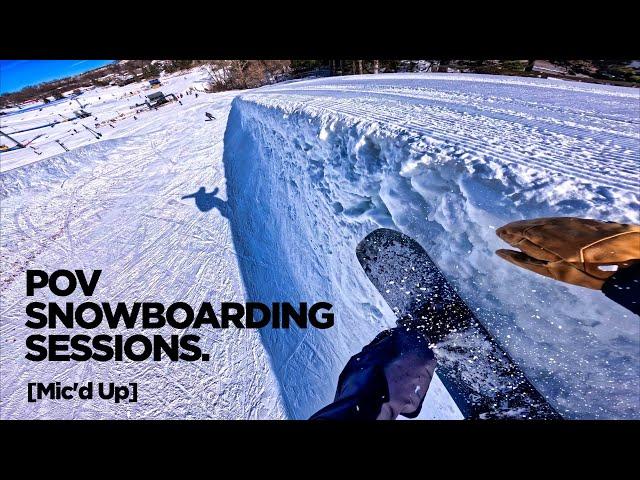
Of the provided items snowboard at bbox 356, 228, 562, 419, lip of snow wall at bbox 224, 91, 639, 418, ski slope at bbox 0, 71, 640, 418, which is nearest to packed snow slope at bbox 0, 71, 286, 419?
ski slope at bbox 0, 71, 640, 418

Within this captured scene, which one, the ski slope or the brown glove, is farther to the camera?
the ski slope

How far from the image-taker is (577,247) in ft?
3.91

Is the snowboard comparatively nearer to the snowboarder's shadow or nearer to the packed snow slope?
the packed snow slope

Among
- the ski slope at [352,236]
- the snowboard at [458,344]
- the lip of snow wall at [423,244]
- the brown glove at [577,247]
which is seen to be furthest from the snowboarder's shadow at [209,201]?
the brown glove at [577,247]

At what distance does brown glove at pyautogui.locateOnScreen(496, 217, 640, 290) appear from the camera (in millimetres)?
1142

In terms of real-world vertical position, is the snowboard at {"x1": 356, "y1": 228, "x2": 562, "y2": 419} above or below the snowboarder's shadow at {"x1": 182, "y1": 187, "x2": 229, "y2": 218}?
below

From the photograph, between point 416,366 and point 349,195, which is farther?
point 349,195

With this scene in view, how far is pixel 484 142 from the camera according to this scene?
75.0 inches

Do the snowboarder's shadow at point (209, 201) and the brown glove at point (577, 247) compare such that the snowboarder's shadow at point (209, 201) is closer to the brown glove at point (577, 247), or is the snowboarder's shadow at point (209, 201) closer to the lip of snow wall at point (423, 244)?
the lip of snow wall at point (423, 244)

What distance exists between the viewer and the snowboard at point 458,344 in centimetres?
168
